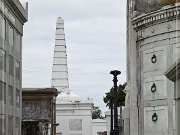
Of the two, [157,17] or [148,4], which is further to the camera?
[148,4]

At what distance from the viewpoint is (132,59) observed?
26.2 metres

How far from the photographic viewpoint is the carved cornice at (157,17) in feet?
77.3

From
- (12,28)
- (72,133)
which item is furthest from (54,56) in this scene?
(12,28)

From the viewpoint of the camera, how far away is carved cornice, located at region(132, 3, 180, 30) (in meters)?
23.5

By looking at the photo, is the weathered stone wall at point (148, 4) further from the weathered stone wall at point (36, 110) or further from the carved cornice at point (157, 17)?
the weathered stone wall at point (36, 110)

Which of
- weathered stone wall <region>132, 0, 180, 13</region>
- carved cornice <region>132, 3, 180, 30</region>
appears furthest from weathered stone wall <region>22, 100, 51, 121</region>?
carved cornice <region>132, 3, 180, 30</region>

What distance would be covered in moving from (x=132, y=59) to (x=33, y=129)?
3561 centimetres

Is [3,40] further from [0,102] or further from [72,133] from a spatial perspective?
[72,133]

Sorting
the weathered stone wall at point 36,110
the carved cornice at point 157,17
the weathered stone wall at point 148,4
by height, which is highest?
the weathered stone wall at point 148,4

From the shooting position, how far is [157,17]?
24359 mm

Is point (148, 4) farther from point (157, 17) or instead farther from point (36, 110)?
point (36, 110)

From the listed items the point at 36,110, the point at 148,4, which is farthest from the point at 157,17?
the point at 36,110

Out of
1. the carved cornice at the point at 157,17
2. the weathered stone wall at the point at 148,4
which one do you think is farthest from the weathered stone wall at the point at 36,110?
the carved cornice at the point at 157,17

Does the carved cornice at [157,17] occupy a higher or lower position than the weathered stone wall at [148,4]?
lower
